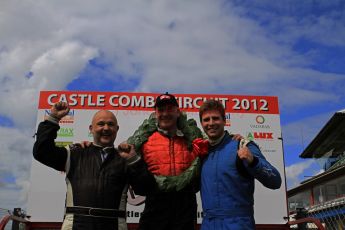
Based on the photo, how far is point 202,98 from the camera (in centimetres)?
532

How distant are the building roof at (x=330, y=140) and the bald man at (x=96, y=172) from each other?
2775cm

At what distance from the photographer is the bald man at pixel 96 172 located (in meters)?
2.79

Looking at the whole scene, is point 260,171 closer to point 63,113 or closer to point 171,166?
point 171,166

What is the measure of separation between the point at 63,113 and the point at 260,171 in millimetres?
1461

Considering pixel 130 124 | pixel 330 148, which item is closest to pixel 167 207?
pixel 130 124

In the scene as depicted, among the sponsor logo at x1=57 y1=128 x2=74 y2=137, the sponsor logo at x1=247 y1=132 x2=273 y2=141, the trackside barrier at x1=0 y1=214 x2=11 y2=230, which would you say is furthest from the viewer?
the sponsor logo at x1=247 y1=132 x2=273 y2=141

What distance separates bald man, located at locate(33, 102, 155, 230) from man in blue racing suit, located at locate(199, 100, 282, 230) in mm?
453

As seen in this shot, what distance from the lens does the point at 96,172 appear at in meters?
2.89

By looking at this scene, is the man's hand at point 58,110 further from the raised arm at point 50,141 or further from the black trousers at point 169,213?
the black trousers at point 169,213

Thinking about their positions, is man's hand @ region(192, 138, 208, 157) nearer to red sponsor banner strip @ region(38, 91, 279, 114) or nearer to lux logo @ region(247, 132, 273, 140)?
red sponsor banner strip @ region(38, 91, 279, 114)

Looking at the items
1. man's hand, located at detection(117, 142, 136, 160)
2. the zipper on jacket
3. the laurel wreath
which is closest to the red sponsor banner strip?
the laurel wreath

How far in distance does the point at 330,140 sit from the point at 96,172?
32.5m

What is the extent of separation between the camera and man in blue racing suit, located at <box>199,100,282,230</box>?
2824 mm

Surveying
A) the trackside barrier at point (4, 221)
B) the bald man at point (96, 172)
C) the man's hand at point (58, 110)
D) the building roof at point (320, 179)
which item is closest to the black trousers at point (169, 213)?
the bald man at point (96, 172)
